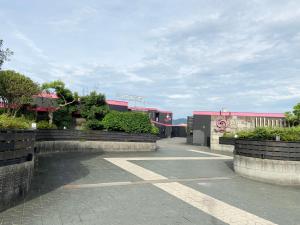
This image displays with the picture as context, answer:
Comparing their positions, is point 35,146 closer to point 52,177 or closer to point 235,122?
point 52,177

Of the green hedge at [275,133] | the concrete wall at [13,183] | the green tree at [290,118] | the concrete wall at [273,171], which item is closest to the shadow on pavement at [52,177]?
the concrete wall at [13,183]

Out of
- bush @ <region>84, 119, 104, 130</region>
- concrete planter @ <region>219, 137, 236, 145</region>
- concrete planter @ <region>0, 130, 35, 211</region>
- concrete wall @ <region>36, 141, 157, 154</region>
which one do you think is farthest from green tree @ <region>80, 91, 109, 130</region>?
concrete planter @ <region>0, 130, 35, 211</region>

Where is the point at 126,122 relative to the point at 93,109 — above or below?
below

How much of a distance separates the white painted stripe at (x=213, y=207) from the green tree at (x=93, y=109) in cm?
1498

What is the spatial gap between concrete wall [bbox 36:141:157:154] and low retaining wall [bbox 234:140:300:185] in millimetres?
11620

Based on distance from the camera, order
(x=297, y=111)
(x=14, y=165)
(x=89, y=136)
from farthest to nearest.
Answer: (x=297, y=111) < (x=89, y=136) < (x=14, y=165)

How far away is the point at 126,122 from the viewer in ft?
76.4

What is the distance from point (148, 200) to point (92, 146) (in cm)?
1366

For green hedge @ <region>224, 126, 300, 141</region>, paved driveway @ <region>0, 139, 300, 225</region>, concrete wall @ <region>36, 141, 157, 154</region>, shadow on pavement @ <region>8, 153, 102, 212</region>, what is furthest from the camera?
concrete wall @ <region>36, 141, 157, 154</region>

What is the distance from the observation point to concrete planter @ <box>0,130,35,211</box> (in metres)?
6.82

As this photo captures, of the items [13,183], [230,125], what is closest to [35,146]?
[13,183]

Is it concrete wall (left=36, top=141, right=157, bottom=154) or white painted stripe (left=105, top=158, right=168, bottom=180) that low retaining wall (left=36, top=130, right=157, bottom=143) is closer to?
concrete wall (left=36, top=141, right=157, bottom=154)

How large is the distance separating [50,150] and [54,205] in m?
12.4

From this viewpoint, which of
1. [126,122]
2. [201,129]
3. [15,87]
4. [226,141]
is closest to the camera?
[15,87]
